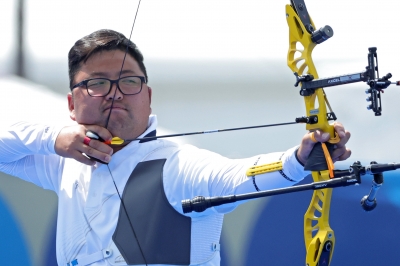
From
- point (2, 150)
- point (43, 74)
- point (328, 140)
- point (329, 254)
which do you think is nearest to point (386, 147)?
point (329, 254)

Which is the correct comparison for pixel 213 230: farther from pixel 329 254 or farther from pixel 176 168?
pixel 329 254

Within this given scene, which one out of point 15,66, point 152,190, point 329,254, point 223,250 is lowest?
point 223,250

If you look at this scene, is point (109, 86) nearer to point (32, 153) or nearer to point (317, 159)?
point (32, 153)

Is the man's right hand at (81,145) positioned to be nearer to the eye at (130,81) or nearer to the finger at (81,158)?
the finger at (81,158)

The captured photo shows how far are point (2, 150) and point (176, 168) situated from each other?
0.68 meters

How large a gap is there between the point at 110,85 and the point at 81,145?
0.24 metres

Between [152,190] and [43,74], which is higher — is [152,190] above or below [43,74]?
below

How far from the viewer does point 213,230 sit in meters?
2.10

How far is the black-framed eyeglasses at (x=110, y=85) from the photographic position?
223 centimetres

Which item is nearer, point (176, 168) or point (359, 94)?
point (176, 168)

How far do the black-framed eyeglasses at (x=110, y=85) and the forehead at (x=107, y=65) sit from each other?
0.07ft

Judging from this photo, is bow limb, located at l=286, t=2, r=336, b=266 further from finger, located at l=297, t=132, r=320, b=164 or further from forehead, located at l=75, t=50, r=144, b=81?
forehead, located at l=75, t=50, r=144, b=81

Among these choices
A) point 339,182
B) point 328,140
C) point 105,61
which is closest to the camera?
point 339,182

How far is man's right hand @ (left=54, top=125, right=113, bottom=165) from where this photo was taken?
2.11m
